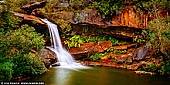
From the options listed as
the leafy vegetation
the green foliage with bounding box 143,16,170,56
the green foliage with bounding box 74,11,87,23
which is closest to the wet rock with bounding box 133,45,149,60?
the green foliage with bounding box 143,16,170,56

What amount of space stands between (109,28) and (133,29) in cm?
172

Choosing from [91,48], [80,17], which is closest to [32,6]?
[80,17]

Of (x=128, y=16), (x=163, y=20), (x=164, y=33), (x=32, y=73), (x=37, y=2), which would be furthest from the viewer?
(x=37, y=2)

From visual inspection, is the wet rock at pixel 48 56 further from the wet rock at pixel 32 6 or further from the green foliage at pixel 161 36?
the green foliage at pixel 161 36

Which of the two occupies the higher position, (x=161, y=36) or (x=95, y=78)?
(x=161, y=36)

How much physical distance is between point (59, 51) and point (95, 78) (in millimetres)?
6290

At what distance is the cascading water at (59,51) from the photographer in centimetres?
2058

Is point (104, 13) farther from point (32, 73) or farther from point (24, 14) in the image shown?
point (32, 73)

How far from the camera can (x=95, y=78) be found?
631 inches

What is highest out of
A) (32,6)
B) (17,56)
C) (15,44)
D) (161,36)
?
(32,6)

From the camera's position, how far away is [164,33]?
17.1m

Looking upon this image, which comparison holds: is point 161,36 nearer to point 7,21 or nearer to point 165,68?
point 165,68

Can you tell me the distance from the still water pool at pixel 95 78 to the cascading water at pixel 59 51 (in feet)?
6.22

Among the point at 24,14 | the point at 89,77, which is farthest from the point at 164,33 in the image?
the point at 24,14
